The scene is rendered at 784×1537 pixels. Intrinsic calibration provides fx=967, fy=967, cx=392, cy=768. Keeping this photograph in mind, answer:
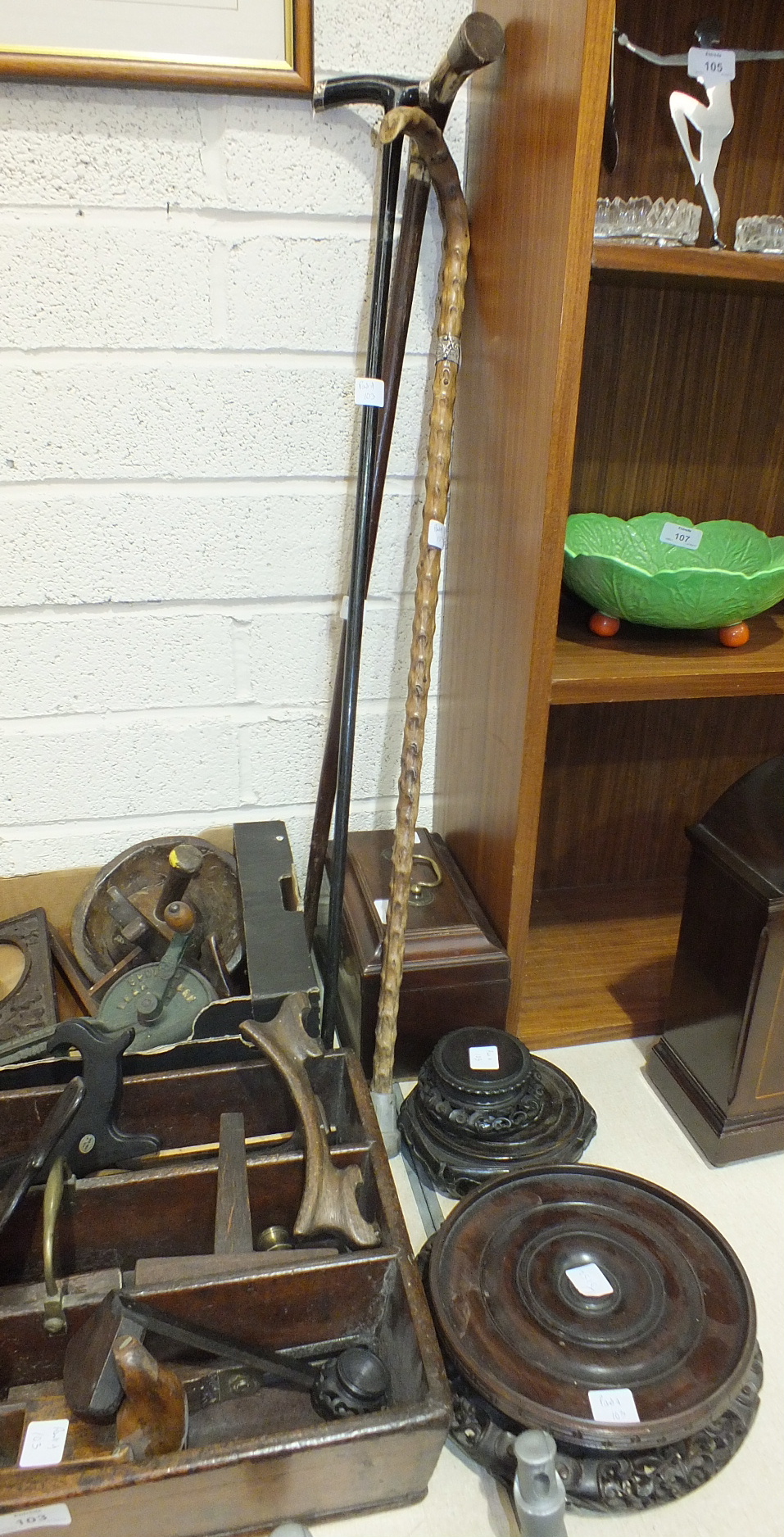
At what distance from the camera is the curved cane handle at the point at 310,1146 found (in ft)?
2.78

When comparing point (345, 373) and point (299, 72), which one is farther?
point (345, 373)

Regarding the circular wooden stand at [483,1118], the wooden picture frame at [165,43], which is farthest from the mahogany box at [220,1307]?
the wooden picture frame at [165,43]

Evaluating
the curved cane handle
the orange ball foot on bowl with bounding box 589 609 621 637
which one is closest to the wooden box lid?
the curved cane handle

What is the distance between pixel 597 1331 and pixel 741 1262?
223mm

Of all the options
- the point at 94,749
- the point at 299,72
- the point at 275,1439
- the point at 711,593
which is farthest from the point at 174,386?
the point at 275,1439

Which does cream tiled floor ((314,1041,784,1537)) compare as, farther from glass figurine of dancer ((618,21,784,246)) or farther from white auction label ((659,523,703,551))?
glass figurine of dancer ((618,21,784,246))

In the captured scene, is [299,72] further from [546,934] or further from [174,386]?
[546,934]

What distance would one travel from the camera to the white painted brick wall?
41.5 inches

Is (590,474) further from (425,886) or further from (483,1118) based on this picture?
(483,1118)

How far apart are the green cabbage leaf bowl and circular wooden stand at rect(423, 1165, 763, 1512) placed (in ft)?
2.00

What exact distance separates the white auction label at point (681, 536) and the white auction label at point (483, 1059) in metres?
0.68

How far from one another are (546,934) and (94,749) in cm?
72

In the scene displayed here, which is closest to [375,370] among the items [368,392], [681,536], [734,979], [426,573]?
[368,392]

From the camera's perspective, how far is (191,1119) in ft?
3.30
